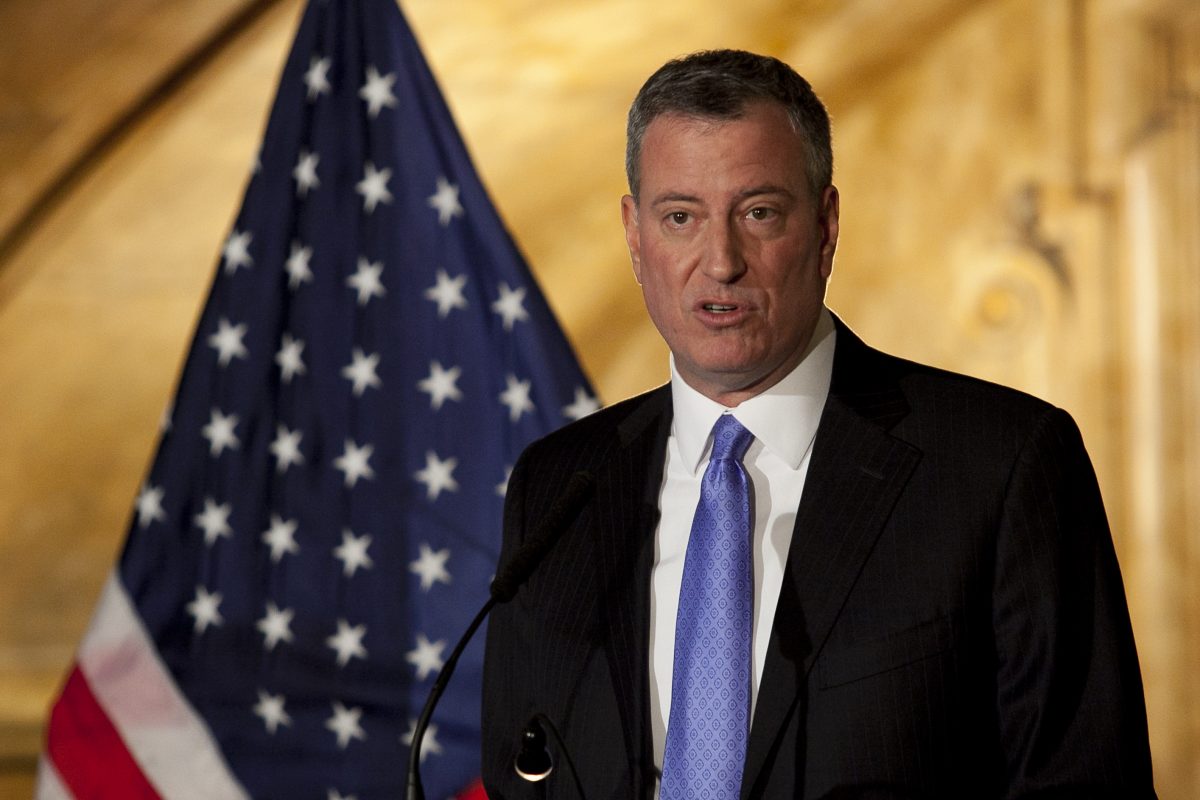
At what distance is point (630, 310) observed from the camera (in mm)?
3020

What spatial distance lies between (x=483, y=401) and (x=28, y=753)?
1.18 m

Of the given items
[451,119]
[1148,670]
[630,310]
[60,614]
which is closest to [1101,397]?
[1148,670]

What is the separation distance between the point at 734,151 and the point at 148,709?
174 centimetres

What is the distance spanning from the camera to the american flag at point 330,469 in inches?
102

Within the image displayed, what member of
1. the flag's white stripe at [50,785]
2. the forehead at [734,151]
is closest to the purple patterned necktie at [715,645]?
the forehead at [734,151]

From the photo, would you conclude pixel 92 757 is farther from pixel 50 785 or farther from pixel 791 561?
pixel 791 561

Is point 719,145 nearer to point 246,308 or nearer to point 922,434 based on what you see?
point 922,434

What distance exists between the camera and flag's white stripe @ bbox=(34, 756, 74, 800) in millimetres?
2559

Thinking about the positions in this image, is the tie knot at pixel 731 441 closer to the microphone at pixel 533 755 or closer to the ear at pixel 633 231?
the ear at pixel 633 231

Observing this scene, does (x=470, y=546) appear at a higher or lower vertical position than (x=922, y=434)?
higher

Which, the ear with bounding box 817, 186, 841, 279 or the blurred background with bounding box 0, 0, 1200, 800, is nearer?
the ear with bounding box 817, 186, 841, 279

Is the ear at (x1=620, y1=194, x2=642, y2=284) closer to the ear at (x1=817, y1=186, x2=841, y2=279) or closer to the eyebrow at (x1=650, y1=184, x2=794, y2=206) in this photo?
the eyebrow at (x1=650, y1=184, x2=794, y2=206)

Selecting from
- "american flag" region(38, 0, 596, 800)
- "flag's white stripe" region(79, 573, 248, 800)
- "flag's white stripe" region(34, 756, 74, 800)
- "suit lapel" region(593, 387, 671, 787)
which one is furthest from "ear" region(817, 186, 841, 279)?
"flag's white stripe" region(34, 756, 74, 800)

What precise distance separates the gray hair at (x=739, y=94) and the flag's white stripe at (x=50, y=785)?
1.81m
